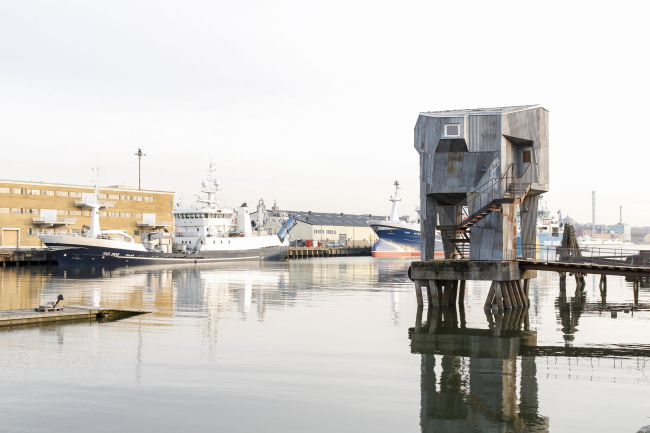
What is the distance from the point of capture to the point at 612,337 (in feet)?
70.2

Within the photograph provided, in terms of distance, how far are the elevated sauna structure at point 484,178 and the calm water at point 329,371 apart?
1.82 metres

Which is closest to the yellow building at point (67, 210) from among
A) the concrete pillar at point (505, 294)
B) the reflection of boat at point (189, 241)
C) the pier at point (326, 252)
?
the reflection of boat at point (189, 241)

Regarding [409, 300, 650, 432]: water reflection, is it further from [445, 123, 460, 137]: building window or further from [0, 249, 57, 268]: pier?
[0, 249, 57, 268]: pier

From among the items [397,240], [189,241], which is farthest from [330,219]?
[189,241]

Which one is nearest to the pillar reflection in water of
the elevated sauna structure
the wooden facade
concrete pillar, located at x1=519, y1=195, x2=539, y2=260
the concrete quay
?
the concrete quay

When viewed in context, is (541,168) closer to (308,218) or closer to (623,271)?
(623,271)

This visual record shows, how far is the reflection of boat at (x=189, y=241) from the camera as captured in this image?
6475 cm

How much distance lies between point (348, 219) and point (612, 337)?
397 feet

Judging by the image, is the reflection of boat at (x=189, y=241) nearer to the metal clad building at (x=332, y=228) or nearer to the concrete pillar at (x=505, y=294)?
the metal clad building at (x=332, y=228)

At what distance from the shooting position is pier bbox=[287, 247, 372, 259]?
98.0 meters

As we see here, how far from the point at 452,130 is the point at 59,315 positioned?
16439mm

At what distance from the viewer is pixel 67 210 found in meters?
82.0

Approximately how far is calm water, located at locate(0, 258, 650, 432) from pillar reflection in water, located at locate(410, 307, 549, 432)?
0.05 meters

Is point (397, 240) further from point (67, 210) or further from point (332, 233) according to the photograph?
point (67, 210)
